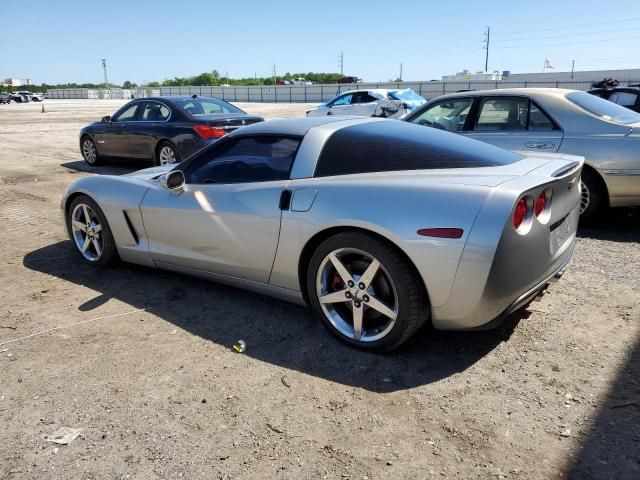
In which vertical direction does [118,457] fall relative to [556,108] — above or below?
below

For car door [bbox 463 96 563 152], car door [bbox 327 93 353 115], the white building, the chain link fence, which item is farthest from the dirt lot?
the white building

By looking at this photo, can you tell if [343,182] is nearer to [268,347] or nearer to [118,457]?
[268,347]

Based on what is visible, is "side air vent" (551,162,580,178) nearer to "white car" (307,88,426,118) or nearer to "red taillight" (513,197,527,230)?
"red taillight" (513,197,527,230)

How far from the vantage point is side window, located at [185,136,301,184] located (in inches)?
139

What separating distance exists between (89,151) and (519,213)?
1048 cm

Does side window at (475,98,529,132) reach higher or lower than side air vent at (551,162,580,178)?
higher

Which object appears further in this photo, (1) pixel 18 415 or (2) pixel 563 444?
(1) pixel 18 415

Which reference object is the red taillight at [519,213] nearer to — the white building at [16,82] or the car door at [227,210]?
the car door at [227,210]

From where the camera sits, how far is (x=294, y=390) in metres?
2.81

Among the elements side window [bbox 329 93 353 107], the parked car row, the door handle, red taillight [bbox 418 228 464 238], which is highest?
the parked car row

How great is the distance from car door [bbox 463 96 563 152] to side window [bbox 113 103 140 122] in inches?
265

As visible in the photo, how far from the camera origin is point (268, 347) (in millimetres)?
3281

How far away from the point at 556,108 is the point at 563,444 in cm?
433

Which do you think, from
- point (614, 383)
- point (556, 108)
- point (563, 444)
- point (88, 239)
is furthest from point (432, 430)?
point (556, 108)
